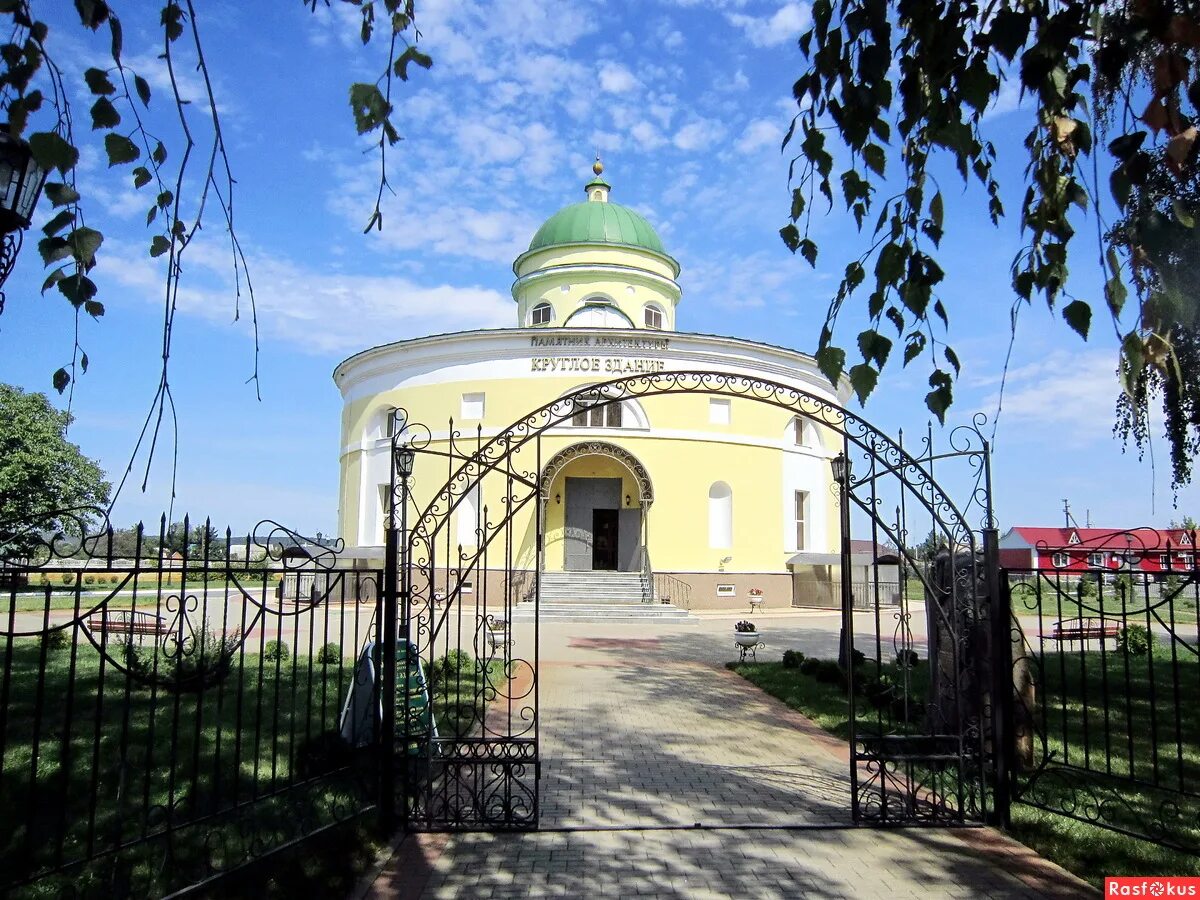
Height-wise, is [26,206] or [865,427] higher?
[26,206]

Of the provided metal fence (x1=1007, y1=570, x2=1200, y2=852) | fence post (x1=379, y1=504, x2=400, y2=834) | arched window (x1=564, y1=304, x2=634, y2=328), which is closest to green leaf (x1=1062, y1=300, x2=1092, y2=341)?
metal fence (x1=1007, y1=570, x2=1200, y2=852)

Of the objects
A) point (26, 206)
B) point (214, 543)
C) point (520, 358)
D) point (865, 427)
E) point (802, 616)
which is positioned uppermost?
point (520, 358)

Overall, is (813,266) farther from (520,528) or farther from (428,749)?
(520,528)

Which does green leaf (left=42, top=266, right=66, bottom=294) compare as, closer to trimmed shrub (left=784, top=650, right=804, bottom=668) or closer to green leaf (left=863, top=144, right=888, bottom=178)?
green leaf (left=863, top=144, right=888, bottom=178)

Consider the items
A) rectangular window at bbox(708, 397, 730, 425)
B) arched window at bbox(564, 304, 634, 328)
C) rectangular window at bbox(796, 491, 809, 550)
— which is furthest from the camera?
→ arched window at bbox(564, 304, 634, 328)

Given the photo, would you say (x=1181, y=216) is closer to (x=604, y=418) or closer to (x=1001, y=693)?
(x=1001, y=693)

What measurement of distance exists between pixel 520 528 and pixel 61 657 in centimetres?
1518

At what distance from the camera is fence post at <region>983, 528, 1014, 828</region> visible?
621 centimetres

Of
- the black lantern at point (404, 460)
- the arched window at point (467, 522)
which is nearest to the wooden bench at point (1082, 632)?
the black lantern at point (404, 460)

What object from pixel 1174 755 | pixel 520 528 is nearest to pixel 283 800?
pixel 1174 755

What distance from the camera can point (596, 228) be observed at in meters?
31.9

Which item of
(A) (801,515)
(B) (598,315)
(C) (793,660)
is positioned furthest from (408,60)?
(A) (801,515)

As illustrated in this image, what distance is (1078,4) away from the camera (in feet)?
8.50

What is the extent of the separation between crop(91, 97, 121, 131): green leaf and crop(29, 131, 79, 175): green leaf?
150 mm
